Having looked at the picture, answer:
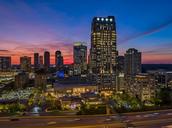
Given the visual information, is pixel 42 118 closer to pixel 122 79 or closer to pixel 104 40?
pixel 122 79

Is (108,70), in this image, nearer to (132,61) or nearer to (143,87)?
→ (132,61)

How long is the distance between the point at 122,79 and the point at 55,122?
56.3 metres

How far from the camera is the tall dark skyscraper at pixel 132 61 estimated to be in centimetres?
9053

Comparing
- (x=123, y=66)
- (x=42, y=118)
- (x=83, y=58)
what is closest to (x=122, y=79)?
(x=123, y=66)

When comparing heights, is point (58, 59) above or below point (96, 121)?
above

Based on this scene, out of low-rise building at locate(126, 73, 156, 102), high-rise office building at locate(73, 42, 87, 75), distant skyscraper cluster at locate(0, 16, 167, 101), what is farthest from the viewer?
high-rise office building at locate(73, 42, 87, 75)

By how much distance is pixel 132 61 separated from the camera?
90.9m

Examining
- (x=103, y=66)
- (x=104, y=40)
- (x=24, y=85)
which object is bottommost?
(x=24, y=85)

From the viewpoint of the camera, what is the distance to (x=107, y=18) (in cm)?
9969

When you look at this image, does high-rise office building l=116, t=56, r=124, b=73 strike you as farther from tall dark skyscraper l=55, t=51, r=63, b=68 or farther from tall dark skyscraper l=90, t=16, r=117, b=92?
tall dark skyscraper l=55, t=51, r=63, b=68

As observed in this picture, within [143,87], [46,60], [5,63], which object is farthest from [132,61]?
[5,63]

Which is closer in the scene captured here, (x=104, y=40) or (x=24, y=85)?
(x=24, y=85)

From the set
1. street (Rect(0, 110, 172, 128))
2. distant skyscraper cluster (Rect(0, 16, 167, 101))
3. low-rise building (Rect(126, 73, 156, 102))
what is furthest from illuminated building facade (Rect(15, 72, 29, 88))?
street (Rect(0, 110, 172, 128))

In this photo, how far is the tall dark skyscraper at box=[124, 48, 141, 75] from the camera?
297 ft
